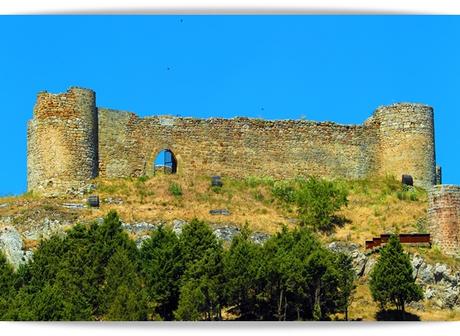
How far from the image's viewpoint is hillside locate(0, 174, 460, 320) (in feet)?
164

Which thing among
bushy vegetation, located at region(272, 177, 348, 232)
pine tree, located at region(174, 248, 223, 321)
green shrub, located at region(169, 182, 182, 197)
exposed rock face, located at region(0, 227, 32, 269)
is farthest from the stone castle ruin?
pine tree, located at region(174, 248, 223, 321)

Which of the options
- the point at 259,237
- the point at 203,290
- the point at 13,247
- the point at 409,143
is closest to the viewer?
the point at 203,290

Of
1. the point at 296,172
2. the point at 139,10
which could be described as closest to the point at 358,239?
the point at 296,172

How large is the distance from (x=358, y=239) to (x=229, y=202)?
4.70 meters

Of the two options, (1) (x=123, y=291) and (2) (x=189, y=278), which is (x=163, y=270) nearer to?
(2) (x=189, y=278)

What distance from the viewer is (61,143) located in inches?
2073

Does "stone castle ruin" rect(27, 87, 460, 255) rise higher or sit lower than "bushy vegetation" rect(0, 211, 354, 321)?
higher

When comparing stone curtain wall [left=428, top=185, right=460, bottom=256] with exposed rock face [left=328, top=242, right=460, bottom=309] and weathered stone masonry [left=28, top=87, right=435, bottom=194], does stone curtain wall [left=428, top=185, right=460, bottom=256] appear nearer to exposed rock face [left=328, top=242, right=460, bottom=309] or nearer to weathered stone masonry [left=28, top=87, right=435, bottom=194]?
exposed rock face [left=328, top=242, right=460, bottom=309]

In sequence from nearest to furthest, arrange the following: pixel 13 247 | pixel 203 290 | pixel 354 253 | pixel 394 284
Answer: pixel 203 290
pixel 394 284
pixel 13 247
pixel 354 253

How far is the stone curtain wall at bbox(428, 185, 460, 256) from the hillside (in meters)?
0.54

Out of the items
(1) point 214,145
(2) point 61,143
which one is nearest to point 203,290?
(2) point 61,143

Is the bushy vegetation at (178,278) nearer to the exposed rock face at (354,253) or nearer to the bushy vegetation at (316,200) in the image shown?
the exposed rock face at (354,253)

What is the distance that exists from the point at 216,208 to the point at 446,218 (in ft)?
24.2

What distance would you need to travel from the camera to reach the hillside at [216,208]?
164 feet
